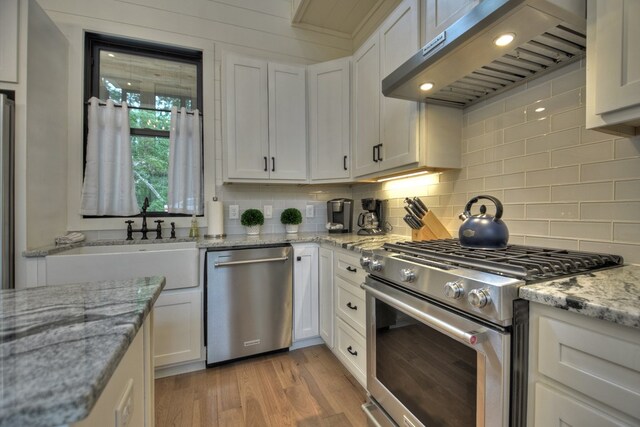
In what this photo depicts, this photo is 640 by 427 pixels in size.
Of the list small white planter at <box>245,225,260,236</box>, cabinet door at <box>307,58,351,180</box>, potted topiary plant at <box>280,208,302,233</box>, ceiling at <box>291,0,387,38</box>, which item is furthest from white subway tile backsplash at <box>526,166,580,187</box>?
ceiling at <box>291,0,387,38</box>

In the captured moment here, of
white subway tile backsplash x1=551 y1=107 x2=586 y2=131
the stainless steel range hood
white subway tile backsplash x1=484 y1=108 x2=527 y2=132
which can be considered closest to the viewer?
the stainless steel range hood

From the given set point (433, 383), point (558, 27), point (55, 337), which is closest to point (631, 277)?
point (433, 383)

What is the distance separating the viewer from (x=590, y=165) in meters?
1.18

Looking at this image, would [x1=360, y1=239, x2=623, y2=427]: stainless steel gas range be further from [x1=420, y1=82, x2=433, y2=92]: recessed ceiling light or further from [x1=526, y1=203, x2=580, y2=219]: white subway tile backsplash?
[x1=420, y1=82, x2=433, y2=92]: recessed ceiling light

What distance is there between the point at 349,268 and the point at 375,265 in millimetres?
454

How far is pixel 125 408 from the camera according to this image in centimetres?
59

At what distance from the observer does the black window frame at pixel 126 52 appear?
7.40 feet

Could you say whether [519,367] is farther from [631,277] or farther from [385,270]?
[385,270]

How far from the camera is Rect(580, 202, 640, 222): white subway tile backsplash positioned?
1058mm

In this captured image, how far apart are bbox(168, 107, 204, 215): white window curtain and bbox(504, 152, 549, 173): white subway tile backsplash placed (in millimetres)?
2265

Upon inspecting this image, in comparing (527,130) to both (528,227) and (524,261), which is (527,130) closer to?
(528,227)

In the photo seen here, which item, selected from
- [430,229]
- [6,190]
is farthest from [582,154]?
[6,190]

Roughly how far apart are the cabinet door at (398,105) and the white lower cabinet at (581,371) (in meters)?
1.11

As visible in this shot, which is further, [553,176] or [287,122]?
[287,122]
